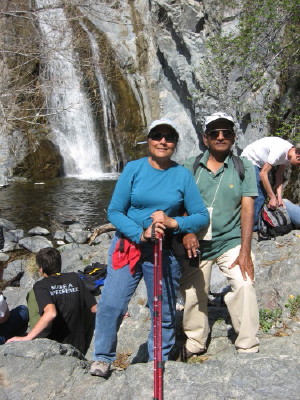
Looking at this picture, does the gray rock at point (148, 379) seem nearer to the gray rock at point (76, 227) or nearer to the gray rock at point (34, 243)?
the gray rock at point (34, 243)

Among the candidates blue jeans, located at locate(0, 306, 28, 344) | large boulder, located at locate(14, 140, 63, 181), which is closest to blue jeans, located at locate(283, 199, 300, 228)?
blue jeans, located at locate(0, 306, 28, 344)

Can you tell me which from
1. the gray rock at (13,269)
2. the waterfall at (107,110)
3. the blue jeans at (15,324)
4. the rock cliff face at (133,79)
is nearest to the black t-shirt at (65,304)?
the blue jeans at (15,324)

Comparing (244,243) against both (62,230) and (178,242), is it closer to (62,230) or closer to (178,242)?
(178,242)

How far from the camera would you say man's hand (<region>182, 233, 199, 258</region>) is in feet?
9.71

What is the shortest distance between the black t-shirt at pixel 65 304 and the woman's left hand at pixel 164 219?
1837mm

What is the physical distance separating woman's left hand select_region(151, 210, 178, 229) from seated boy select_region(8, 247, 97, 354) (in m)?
1.82

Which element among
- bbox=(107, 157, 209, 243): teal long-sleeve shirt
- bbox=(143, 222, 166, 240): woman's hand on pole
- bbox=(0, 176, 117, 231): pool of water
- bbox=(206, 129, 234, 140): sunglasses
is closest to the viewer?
bbox=(143, 222, 166, 240): woman's hand on pole

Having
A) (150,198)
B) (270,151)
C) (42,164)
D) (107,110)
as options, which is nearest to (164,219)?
(150,198)

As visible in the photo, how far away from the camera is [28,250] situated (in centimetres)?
1002

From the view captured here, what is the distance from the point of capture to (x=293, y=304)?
4.03 meters

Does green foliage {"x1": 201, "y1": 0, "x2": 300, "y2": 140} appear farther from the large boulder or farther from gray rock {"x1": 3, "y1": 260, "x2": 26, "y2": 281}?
the large boulder

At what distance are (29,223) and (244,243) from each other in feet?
32.8

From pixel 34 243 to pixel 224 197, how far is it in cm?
Answer: 778

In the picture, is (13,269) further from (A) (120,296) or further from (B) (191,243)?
(B) (191,243)
